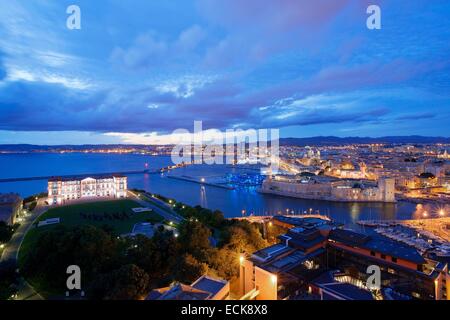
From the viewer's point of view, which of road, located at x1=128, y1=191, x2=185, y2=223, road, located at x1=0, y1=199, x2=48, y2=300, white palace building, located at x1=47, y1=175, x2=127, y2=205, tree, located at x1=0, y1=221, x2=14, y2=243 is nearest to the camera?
road, located at x1=0, y1=199, x2=48, y2=300

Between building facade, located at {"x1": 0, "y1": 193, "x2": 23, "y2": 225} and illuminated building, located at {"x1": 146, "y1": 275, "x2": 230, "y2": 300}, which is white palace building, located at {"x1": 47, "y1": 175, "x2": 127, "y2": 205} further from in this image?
illuminated building, located at {"x1": 146, "y1": 275, "x2": 230, "y2": 300}

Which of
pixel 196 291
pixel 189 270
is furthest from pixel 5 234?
pixel 196 291

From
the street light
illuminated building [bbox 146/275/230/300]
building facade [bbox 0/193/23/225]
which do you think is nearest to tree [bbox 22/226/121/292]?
illuminated building [bbox 146/275/230/300]

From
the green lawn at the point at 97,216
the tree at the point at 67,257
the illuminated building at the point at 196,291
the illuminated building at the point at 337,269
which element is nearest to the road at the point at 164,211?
the green lawn at the point at 97,216

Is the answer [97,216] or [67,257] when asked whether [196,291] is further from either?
[97,216]
